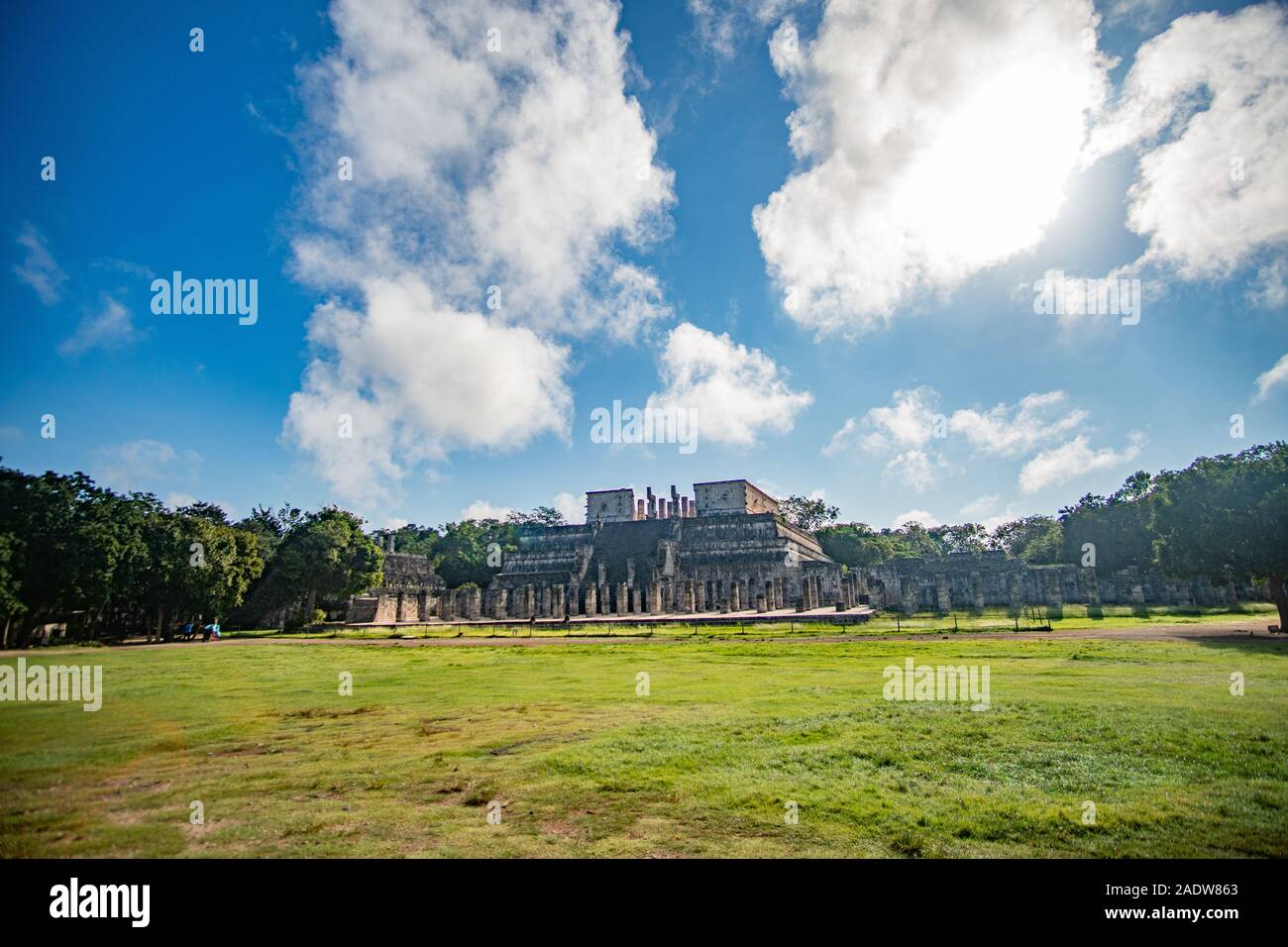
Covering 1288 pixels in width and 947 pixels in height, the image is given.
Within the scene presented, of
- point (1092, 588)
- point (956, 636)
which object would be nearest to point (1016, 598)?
point (1092, 588)

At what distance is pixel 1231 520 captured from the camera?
2880 cm

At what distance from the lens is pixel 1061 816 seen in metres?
6.18

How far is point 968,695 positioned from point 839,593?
153 feet

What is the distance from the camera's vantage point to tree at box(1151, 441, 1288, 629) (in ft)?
89.4

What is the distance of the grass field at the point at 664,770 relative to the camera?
577 centimetres

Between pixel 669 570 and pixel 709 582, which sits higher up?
pixel 669 570

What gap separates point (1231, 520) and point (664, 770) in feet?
116

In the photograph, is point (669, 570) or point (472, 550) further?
point (472, 550)

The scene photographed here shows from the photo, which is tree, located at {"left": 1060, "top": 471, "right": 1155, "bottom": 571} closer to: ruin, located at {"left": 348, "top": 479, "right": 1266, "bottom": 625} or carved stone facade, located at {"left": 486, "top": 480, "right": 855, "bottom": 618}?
ruin, located at {"left": 348, "top": 479, "right": 1266, "bottom": 625}

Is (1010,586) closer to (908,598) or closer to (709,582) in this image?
(908,598)

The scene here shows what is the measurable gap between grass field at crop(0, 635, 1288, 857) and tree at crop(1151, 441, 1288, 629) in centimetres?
1713

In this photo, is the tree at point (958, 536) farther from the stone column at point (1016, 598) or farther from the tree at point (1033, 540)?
the stone column at point (1016, 598)
